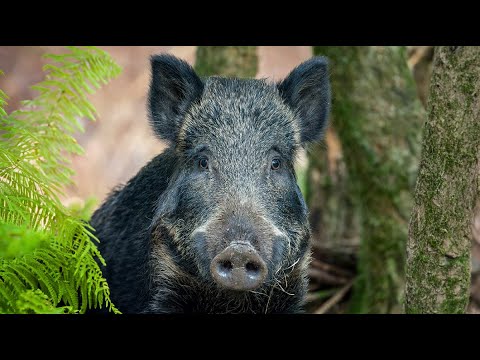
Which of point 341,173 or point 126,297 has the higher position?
point 341,173

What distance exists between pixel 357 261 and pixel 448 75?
16.8 feet

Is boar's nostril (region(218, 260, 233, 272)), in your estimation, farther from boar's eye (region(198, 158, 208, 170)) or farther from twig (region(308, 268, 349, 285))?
twig (region(308, 268, 349, 285))

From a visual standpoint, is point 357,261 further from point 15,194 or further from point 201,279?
point 15,194

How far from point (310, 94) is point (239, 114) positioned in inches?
36.7

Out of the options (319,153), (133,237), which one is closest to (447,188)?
(133,237)

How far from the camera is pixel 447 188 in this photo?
13.7 feet

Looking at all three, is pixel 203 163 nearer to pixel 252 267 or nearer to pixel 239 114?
pixel 239 114

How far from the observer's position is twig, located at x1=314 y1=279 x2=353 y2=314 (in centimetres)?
846

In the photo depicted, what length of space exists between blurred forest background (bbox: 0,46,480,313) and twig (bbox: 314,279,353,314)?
1 cm

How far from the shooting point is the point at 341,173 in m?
10.7

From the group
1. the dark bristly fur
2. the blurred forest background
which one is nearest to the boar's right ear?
the dark bristly fur
